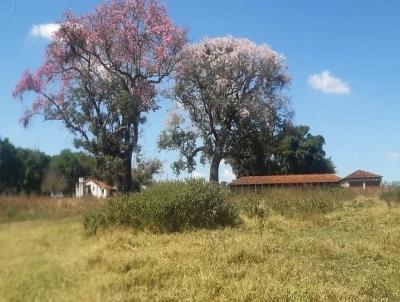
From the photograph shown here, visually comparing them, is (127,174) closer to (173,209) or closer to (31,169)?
(173,209)

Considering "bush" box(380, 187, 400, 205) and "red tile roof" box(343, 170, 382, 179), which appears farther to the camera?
"red tile roof" box(343, 170, 382, 179)

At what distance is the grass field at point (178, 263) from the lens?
16.1ft

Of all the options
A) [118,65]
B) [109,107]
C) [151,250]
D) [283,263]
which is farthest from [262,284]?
[118,65]

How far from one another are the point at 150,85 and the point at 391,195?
35.5 ft

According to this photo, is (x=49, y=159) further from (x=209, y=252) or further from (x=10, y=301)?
(x=209, y=252)

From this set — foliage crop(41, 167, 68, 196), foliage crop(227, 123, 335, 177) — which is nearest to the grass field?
foliage crop(41, 167, 68, 196)

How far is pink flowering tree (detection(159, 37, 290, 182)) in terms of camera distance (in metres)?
27.4

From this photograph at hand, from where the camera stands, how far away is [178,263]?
7.30m

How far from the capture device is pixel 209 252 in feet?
26.6

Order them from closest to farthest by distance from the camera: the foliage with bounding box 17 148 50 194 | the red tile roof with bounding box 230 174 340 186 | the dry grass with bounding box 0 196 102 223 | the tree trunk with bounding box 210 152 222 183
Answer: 1. the dry grass with bounding box 0 196 102 223
2. the foliage with bounding box 17 148 50 194
3. the tree trunk with bounding box 210 152 222 183
4. the red tile roof with bounding box 230 174 340 186

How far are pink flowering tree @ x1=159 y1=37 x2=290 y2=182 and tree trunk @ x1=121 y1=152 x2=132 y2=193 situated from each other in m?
8.71

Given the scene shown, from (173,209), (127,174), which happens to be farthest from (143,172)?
(173,209)

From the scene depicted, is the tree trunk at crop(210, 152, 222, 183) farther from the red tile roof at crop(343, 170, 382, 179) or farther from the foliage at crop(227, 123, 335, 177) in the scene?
the red tile roof at crop(343, 170, 382, 179)

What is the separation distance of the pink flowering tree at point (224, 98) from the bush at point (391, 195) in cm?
897
